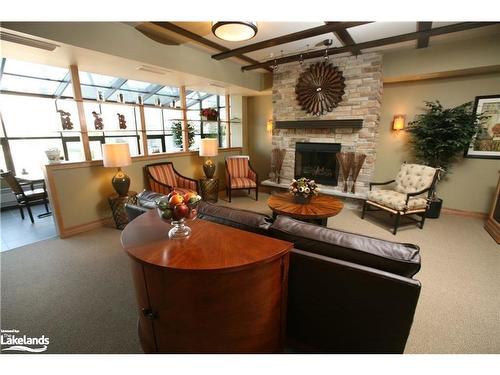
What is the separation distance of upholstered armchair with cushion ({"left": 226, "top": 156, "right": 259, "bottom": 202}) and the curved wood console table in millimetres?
3381

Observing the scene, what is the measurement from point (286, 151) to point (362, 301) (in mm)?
4117

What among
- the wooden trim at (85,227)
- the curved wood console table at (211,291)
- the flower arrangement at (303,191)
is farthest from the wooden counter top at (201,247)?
the wooden trim at (85,227)

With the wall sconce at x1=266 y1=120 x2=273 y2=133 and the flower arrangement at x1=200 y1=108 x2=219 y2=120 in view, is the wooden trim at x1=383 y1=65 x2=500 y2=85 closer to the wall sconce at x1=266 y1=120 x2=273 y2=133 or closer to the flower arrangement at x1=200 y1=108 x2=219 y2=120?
the wall sconce at x1=266 y1=120 x2=273 y2=133

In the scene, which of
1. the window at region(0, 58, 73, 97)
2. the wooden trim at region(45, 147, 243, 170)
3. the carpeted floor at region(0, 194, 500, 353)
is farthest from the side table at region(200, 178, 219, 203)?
the window at region(0, 58, 73, 97)

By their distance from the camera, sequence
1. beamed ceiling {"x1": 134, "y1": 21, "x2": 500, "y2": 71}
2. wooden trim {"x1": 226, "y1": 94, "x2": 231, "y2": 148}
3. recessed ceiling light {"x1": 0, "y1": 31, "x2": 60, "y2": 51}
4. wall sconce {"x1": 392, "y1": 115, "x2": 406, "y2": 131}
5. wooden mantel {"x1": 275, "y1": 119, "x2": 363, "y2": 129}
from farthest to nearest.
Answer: wooden trim {"x1": 226, "y1": 94, "x2": 231, "y2": 148} < wall sconce {"x1": 392, "y1": 115, "x2": 406, "y2": 131} < wooden mantel {"x1": 275, "y1": 119, "x2": 363, "y2": 129} < beamed ceiling {"x1": 134, "y1": 21, "x2": 500, "y2": 71} < recessed ceiling light {"x1": 0, "y1": 31, "x2": 60, "y2": 51}

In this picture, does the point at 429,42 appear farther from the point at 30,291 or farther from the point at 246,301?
the point at 30,291

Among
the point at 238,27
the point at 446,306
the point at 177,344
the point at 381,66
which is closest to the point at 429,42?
the point at 381,66

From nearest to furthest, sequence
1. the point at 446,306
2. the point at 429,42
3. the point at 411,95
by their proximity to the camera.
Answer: the point at 446,306 < the point at 429,42 < the point at 411,95

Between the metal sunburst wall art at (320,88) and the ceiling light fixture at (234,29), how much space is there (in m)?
2.63

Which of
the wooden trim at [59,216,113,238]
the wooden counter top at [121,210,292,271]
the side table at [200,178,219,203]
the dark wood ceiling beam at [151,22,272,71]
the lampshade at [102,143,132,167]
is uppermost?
the dark wood ceiling beam at [151,22,272,71]

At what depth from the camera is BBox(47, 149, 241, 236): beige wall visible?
3004 mm

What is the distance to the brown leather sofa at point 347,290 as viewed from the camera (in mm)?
1099
